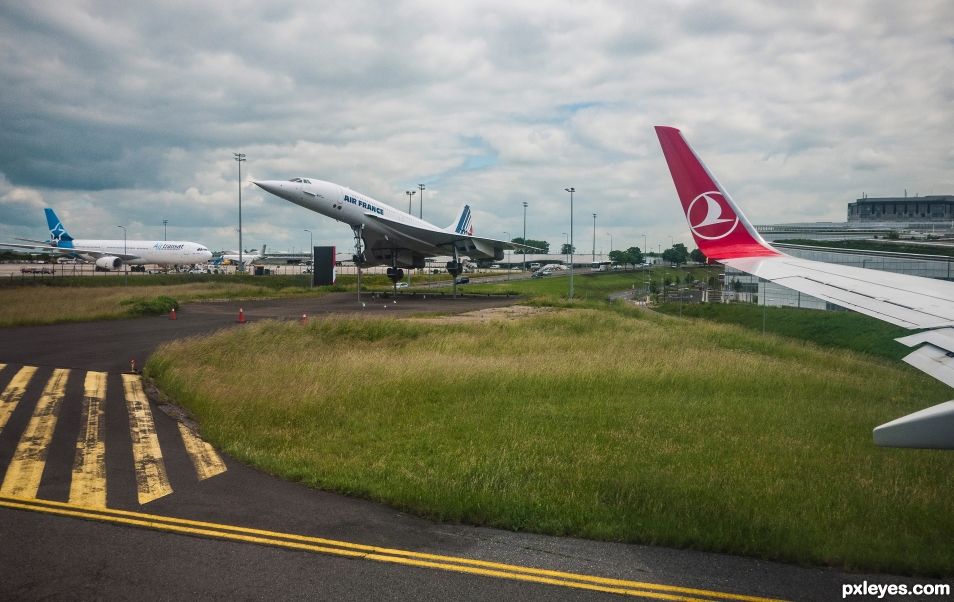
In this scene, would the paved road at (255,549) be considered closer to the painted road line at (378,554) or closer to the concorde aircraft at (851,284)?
the painted road line at (378,554)

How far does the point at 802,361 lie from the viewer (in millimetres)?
18703

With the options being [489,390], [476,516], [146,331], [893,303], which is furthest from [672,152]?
[146,331]

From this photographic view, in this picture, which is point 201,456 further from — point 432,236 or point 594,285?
point 594,285

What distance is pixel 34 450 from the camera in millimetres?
9117

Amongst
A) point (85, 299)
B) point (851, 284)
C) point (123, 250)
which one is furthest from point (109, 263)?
point (851, 284)

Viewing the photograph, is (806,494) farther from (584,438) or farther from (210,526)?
(210,526)

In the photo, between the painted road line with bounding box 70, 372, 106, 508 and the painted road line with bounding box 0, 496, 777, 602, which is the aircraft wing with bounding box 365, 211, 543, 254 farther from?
the painted road line with bounding box 0, 496, 777, 602

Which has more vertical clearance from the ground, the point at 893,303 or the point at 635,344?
the point at 893,303

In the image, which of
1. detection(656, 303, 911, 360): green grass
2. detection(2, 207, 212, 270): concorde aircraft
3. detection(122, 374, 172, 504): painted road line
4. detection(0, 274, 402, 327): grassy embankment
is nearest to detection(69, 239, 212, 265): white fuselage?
detection(2, 207, 212, 270): concorde aircraft

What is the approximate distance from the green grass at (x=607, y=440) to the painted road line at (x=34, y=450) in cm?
221

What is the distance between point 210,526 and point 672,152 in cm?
681

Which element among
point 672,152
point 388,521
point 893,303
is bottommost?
point 388,521

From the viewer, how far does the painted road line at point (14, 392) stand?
11320mm

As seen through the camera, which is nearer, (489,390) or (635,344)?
(489,390)
